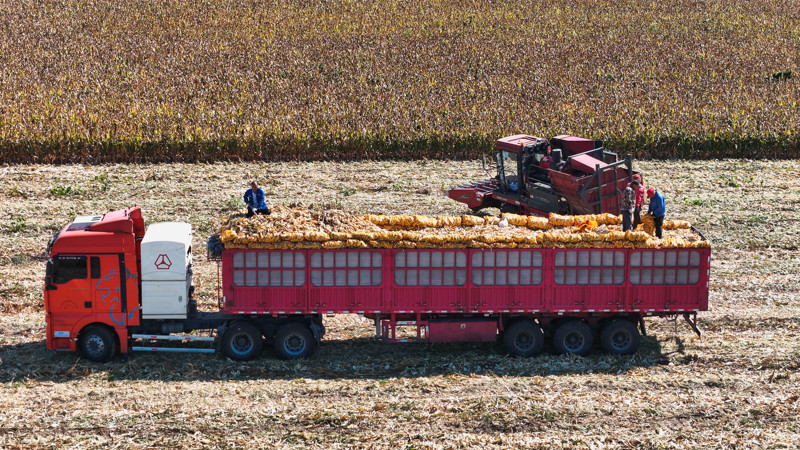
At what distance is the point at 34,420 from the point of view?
14.7m

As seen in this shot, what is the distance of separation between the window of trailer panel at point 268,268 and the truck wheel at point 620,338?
20.0 feet

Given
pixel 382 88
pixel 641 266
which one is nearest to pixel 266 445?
pixel 641 266

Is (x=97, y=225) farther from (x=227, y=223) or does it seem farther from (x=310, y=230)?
(x=310, y=230)

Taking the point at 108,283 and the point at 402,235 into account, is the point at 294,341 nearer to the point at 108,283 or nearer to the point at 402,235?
the point at 402,235

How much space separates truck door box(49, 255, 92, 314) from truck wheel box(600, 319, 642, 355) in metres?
10.1

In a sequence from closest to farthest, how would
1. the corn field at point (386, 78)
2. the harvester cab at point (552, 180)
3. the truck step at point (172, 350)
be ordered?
the truck step at point (172, 350), the harvester cab at point (552, 180), the corn field at point (386, 78)

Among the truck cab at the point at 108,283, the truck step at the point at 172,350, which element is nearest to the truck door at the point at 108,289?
the truck cab at the point at 108,283

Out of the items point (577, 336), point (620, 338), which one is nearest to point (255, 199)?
point (577, 336)

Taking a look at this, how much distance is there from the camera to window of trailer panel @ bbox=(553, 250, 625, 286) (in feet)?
57.4

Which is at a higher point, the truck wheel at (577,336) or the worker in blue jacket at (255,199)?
the worker in blue jacket at (255,199)

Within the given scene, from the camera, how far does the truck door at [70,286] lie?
17.2m

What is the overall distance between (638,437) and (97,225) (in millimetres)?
10618

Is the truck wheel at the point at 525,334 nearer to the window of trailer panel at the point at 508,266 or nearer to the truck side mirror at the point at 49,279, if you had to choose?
the window of trailer panel at the point at 508,266

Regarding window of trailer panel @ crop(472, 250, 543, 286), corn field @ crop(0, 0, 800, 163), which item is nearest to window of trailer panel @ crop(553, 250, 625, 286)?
window of trailer panel @ crop(472, 250, 543, 286)
